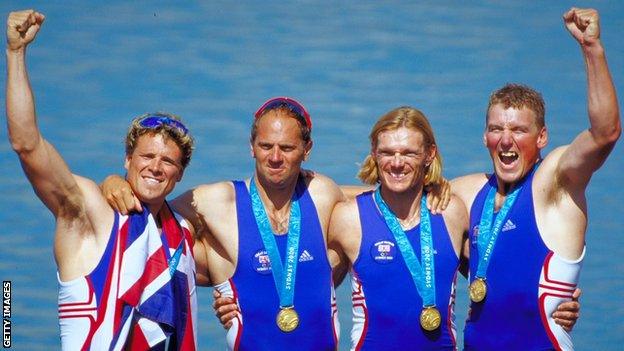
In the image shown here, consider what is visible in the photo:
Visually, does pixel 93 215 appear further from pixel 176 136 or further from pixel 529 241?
pixel 529 241

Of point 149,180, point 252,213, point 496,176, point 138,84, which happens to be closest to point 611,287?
point 496,176

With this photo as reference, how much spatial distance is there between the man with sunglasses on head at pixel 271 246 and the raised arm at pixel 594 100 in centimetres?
128

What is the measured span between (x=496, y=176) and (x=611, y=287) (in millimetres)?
2695

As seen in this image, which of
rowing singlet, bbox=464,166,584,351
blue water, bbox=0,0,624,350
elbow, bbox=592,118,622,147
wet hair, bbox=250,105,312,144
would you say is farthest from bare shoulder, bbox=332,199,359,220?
blue water, bbox=0,0,624,350

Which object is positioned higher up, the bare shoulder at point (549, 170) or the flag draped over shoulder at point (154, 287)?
the bare shoulder at point (549, 170)

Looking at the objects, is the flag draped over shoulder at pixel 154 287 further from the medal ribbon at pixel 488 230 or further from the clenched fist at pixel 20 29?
the medal ribbon at pixel 488 230

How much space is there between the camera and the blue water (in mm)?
10328

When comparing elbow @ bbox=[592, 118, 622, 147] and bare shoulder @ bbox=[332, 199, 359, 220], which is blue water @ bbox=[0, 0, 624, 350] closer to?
bare shoulder @ bbox=[332, 199, 359, 220]

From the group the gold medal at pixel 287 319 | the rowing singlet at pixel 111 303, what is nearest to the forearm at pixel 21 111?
the rowing singlet at pixel 111 303

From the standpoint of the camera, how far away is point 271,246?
264 inches

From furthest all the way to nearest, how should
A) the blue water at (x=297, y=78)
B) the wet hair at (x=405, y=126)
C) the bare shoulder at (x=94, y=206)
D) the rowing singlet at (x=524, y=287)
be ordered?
the blue water at (x=297, y=78), the wet hair at (x=405, y=126), the rowing singlet at (x=524, y=287), the bare shoulder at (x=94, y=206)

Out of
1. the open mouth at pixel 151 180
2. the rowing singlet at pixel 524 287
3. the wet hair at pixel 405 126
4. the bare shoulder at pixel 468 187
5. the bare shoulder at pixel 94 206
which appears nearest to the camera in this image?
the bare shoulder at pixel 94 206

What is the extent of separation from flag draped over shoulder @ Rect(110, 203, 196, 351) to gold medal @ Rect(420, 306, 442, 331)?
105 cm

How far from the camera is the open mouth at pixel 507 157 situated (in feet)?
21.8
